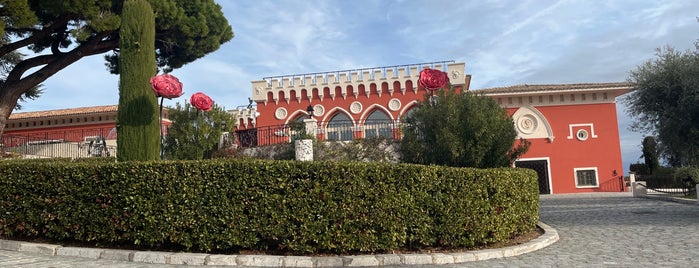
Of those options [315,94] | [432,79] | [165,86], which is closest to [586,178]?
[315,94]

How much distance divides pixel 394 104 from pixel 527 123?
7428 millimetres

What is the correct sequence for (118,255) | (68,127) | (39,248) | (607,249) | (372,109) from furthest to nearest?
(68,127) < (372,109) < (607,249) < (39,248) < (118,255)

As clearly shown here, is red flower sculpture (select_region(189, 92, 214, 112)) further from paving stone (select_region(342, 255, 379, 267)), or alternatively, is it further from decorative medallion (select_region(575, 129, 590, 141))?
decorative medallion (select_region(575, 129, 590, 141))

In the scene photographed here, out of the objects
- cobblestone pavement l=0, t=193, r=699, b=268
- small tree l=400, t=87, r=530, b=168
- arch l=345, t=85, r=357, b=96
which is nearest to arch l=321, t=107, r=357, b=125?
arch l=345, t=85, r=357, b=96

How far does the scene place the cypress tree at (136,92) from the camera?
10.1m

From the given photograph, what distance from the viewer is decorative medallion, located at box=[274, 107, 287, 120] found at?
2728cm

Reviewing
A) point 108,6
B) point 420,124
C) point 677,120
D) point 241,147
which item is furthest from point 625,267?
point 108,6

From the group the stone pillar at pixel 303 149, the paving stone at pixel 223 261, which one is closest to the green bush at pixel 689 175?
the stone pillar at pixel 303 149

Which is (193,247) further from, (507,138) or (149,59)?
(507,138)

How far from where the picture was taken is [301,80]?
27375 millimetres

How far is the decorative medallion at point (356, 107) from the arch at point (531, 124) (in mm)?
8609

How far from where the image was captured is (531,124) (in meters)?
25.0

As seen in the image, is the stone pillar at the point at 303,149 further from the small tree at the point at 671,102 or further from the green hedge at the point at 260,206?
the small tree at the point at 671,102

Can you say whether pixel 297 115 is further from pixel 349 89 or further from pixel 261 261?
pixel 261 261
